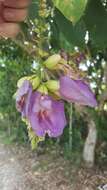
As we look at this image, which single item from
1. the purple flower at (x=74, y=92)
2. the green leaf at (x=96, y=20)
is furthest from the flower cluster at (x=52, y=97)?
the green leaf at (x=96, y=20)

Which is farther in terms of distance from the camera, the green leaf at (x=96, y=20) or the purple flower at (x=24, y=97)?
the green leaf at (x=96, y=20)

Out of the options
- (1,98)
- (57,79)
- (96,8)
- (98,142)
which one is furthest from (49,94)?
(1,98)

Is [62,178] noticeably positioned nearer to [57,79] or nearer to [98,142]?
[98,142]

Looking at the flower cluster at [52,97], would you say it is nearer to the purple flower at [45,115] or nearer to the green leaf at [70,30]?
the purple flower at [45,115]

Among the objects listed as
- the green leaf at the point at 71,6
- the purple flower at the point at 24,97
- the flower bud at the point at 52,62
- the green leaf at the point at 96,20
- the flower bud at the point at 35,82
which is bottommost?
the purple flower at the point at 24,97

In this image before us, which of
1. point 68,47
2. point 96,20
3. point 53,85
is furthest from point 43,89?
point 68,47

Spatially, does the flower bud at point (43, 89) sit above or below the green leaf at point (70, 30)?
below

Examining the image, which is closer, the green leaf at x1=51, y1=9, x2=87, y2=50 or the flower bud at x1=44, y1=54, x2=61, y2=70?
the flower bud at x1=44, y1=54, x2=61, y2=70

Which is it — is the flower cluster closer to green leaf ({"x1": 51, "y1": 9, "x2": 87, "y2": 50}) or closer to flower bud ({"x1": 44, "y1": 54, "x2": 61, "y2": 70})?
flower bud ({"x1": 44, "y1": 54, "x2": 61, "y2": 70})

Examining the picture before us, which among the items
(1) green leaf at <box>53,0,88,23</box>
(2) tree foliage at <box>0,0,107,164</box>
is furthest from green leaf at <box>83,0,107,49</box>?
(1) green leaf at <box>53,0,88,23</box>
